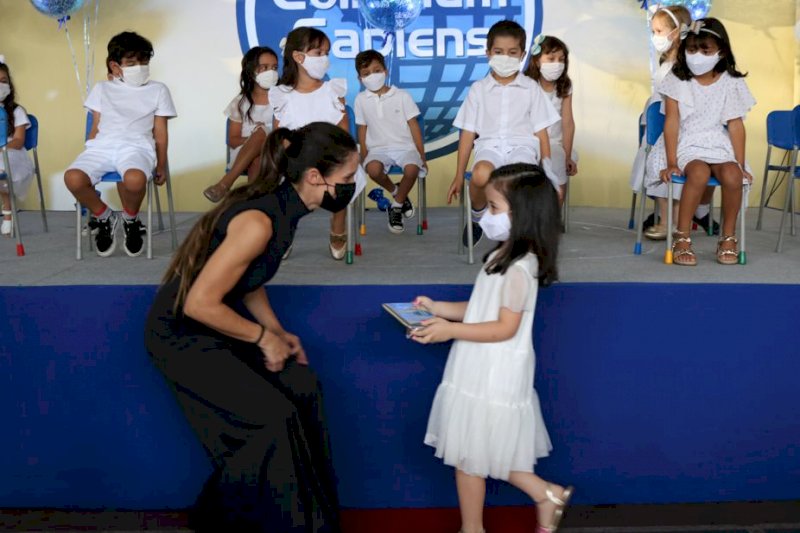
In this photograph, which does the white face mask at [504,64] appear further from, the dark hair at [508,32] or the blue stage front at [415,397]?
the blue stage front at [415,397]

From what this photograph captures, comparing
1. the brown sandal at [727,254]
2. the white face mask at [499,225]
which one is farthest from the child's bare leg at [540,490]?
the brown sandal at [727,254]

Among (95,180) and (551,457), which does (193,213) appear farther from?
(551,457)

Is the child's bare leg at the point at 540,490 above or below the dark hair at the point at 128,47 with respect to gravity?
below

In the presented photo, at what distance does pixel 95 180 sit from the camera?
4285 millimetres

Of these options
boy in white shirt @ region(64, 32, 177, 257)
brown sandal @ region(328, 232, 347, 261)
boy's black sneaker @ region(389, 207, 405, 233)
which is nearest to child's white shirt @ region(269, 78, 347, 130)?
brown sandal @ region(328, 232, 347, 261)

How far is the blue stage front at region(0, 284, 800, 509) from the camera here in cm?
282

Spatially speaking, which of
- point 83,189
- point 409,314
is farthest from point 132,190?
point 409,314

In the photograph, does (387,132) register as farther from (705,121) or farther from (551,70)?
(705,121)

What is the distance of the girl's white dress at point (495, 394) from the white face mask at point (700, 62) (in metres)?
2.09

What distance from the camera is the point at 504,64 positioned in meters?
4.14

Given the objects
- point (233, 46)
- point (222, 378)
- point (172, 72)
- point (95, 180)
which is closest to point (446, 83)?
point (233, 46)

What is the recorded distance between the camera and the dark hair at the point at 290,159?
238 centimetres

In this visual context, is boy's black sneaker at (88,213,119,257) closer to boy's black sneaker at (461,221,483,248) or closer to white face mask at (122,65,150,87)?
white face mask at (122,65,150,87)

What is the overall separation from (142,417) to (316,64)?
76.7 inches
